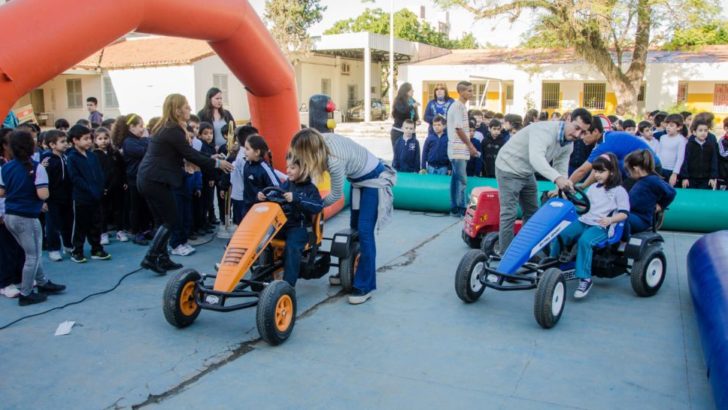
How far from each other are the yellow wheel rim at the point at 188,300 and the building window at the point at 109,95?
31306 mm

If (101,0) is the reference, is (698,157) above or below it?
below

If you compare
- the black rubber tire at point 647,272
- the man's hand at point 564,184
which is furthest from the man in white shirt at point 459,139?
the black rubber tire at point 647,272

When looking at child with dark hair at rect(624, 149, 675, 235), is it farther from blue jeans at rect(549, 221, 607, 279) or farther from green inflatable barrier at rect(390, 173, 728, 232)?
green inflatable barrier at rect(390, 173, 728, 232)

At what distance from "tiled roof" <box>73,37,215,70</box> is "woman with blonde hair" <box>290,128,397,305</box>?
26525 mm

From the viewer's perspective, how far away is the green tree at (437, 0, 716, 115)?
29109mm

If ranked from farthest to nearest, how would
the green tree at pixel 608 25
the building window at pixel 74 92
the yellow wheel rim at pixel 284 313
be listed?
the building window at pixel 74 92, the green tree at pixel 608 25, the yellow wheel rim at pixel 284 313

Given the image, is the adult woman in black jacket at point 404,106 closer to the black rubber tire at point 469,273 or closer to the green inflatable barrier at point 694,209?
the green inflatable barrier at point 694,209

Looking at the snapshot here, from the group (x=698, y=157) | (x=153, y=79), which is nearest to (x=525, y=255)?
(x=698, y=157)

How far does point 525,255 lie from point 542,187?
14.2 ft

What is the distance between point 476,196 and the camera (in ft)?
25.6

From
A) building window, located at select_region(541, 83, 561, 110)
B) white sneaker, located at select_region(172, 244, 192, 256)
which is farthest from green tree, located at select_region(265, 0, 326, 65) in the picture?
white sneaker, located at select_region(172, 244, 192, 256)

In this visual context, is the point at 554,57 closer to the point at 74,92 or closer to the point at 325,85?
the point at 325,85

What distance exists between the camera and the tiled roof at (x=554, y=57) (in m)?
34.2

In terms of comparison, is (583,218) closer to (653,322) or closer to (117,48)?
(653,322)
